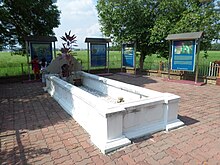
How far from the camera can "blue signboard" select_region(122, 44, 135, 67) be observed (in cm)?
1255

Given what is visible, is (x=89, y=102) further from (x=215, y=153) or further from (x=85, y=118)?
(x=215, y=153)

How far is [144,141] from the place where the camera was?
3.60 metres

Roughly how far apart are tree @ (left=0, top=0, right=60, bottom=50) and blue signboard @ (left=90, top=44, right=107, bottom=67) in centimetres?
327

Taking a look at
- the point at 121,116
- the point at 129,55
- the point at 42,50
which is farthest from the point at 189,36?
the point at 42,50

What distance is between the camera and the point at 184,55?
30.9 ft

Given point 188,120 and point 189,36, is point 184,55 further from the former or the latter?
point 188,120

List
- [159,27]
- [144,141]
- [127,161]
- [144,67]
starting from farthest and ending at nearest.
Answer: [144,67]
[159,27]
[144,141]
[127,161]

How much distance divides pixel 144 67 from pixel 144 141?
11307 millimetres

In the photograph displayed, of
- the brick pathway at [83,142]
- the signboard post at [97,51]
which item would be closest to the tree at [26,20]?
the signboard post at [97,51]

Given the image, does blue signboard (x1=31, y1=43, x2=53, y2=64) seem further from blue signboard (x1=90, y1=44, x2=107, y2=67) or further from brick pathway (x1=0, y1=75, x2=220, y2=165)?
brick pathway (x1=0, y1=75, x2=220, y2=165)

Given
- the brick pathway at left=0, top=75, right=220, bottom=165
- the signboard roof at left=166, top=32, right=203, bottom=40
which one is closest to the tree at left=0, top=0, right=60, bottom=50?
the brick pathway at left=0, top=75, right=220, bottom=165

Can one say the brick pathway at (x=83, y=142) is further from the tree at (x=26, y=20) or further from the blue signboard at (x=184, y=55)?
the tree at (x=26, y=20)

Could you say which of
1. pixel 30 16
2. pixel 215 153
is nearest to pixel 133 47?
pixel 30 16

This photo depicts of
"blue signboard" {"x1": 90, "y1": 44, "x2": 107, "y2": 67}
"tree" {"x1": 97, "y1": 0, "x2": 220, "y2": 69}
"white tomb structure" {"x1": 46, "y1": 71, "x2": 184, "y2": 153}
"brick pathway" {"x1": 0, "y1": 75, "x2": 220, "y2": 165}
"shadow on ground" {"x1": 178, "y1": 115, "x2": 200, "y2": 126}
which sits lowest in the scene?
"brick pathway" {"x1": 0, "y1": 75, "x2": 220, "y2": 165}
